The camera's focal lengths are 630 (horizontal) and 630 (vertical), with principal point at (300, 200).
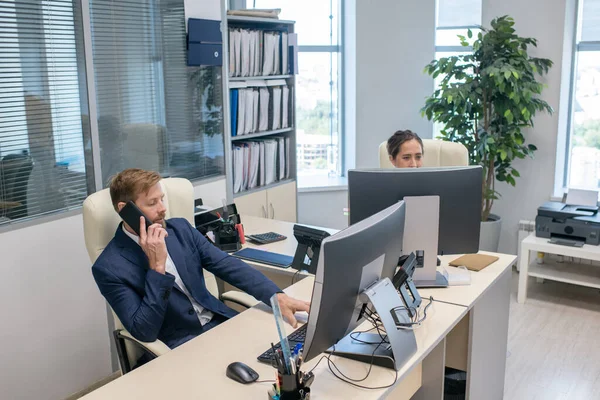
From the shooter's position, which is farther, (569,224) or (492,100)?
(492,100)

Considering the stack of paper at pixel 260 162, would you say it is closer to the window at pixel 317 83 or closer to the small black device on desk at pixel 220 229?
the window at pixel 317 83

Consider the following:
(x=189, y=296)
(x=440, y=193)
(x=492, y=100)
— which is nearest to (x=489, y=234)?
(x=492, y=100)

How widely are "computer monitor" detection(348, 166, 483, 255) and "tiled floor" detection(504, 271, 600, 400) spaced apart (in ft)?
4.03

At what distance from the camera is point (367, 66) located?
213 inches

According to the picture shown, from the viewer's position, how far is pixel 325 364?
2020 millimetres

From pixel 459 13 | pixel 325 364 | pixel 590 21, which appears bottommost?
pixel 325 364

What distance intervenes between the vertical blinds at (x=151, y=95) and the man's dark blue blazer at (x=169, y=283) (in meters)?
0.96

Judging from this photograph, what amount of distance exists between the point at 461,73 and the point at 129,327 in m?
3.51

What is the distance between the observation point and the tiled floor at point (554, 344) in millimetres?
3390

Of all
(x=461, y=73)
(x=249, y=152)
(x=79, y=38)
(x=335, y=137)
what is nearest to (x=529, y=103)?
(x=461, y=73)

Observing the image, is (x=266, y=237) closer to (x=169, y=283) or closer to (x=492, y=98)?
(x=169, y=283)

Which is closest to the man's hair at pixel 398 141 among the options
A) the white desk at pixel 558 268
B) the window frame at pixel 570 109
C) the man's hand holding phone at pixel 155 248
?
the man's hand holding phone at pixel 155 248

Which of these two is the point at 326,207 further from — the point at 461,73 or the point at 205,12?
the point at 205,12

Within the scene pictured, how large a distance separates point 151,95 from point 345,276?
218 centimetres
